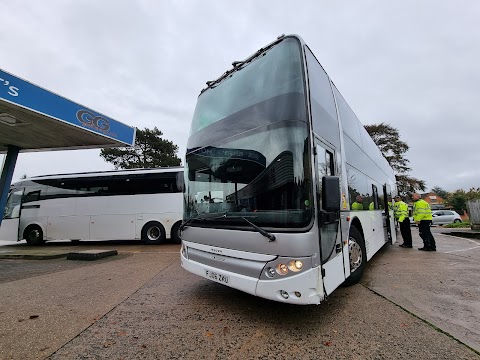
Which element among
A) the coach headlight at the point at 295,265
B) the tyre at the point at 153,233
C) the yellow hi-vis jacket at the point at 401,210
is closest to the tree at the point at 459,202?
the yellow hi-vis jacket at the point at 401,210

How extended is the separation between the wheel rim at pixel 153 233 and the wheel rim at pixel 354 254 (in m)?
8.93

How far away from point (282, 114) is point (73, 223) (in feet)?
40.1

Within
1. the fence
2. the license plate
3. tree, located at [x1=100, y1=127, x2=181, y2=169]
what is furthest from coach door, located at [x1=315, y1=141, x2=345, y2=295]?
tree, located at [x1=100, y1=127, x2=181, y2=169]

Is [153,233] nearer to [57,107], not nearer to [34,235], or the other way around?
[34,235]

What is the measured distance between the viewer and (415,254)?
7891 mm

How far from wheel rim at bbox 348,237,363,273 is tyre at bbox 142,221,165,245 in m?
8.69

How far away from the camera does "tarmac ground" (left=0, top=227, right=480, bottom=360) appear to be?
8.76 ft

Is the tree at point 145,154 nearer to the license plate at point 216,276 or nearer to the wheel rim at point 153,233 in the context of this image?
the wheel rim at point 153,233

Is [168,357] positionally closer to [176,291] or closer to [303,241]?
[303,241]

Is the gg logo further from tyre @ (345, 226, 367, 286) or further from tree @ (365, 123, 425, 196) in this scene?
tree @ (365, 123, 425, 196)

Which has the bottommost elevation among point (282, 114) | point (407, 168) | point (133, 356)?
point (133, 356)

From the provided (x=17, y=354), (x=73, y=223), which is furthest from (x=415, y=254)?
(x=73, y=223)

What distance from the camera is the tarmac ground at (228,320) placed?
8.76 feet

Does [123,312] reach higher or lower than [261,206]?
lower
